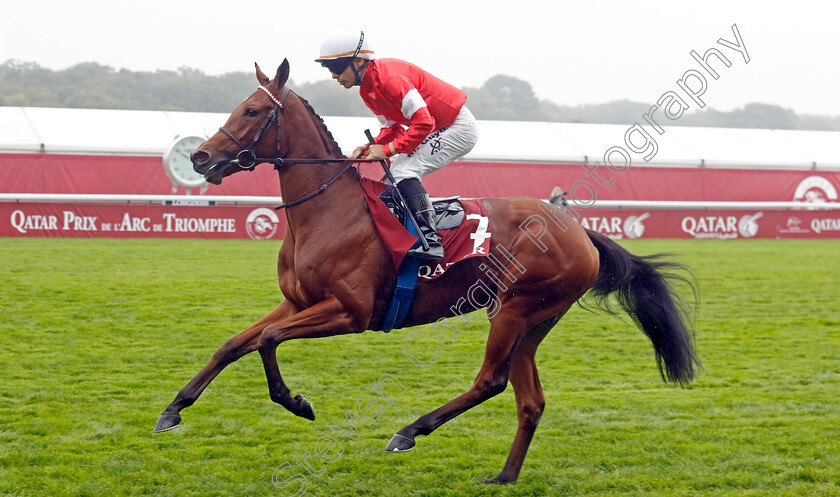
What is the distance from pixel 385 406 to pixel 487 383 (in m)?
1.41

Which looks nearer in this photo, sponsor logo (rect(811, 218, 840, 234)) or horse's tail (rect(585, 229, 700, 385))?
horse's tail (rect(585, 229, 700, 385))

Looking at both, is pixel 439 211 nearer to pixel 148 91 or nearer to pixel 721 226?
pixel 721 226

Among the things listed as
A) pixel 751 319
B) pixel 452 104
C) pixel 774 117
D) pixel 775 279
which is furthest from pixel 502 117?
pixel 452 104

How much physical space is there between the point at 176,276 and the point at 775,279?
26.2ft

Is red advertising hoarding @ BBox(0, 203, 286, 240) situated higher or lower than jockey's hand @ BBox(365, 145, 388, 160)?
lower

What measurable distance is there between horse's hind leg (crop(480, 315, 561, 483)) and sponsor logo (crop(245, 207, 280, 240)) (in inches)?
493

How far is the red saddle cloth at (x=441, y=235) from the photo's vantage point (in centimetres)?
403

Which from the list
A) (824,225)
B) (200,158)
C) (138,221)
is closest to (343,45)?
(200,158)

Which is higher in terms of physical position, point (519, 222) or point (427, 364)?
point (519, 222)

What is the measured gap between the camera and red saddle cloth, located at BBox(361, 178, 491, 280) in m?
4.03

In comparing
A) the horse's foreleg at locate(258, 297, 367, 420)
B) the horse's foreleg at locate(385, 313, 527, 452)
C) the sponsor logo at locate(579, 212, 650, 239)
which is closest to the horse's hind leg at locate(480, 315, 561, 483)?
the horse's foreleg at locate(385, 313, 527, 452)

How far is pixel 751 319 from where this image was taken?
8.70 m

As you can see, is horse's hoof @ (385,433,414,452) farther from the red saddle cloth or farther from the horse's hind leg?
the red saddle cloth

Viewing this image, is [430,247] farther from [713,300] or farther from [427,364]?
[713,300]
